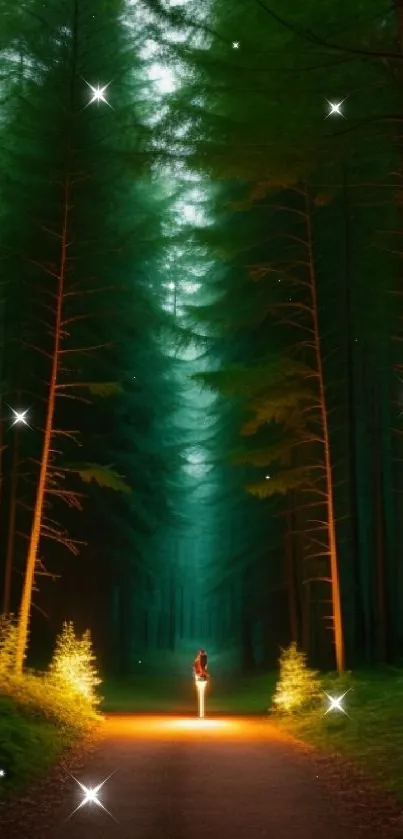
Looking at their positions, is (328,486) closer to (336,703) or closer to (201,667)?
(336,703)

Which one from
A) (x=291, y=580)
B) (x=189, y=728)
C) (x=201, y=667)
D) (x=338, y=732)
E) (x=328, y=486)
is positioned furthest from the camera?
(x=291, y=580)

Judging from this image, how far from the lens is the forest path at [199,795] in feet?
20.5

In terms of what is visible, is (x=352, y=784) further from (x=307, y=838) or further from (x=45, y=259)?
(x=45, y=259)

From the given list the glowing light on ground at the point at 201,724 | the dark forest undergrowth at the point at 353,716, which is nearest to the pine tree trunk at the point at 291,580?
the dark forest undergrowth at the point at 353,716

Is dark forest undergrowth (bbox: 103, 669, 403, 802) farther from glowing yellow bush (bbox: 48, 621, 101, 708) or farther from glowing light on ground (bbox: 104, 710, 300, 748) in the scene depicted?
glowing yellow bush (bbox: 48, 621, 101, 708)

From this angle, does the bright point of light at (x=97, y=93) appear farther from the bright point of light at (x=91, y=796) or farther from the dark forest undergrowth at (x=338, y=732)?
the bright point of light at (x=91, y=796)

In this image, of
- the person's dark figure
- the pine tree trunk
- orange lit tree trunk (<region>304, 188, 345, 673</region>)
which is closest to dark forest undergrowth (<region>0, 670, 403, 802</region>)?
orange lit tree trunk (<region>304, 188, 345, 673</region>)

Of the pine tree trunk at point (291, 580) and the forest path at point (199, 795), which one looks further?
the pine tree trunk at point (291, 580)

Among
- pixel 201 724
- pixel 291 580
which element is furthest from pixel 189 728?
pixel 291 580

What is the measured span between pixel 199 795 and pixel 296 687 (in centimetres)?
774

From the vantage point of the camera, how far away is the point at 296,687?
589 inches

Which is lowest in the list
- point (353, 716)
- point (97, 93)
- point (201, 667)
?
point (353, 716)

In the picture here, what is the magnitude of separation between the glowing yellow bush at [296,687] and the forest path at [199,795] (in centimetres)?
262

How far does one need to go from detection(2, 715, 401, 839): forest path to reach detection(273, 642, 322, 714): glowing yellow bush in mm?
2622
